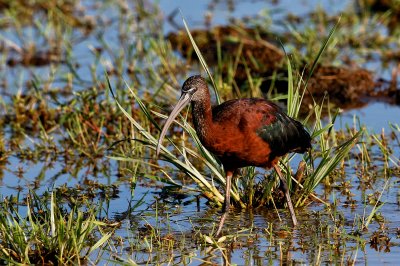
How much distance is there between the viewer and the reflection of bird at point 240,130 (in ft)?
22.1

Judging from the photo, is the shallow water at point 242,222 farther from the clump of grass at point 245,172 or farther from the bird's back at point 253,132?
the bird's back at point 253,132

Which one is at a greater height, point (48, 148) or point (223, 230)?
point (48, 148)

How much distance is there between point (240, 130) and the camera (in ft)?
22.4

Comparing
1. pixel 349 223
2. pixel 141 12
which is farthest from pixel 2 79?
pixel 349 223

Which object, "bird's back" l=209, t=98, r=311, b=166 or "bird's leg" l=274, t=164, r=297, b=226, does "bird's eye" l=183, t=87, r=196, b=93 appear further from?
"bird's leg" l=274, t=164, r=297, b=226

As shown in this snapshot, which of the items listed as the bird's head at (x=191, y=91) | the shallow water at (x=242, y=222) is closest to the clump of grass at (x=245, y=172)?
the shallow water at (x=242, y=222)

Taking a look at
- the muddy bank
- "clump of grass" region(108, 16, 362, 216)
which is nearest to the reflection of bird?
"clump of grass" region(108, 16, 362, 216)

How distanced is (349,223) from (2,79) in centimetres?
628

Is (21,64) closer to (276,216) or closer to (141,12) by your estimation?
(141,12)

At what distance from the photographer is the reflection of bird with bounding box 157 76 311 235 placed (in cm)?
673

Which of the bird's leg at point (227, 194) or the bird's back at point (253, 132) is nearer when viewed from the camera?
the bird's back at point (253, 132)

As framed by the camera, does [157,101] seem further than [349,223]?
Yes

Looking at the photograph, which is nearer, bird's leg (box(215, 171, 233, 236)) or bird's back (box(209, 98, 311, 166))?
bird's back (box(209, 98, 311, 166))

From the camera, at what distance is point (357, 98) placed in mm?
11117
